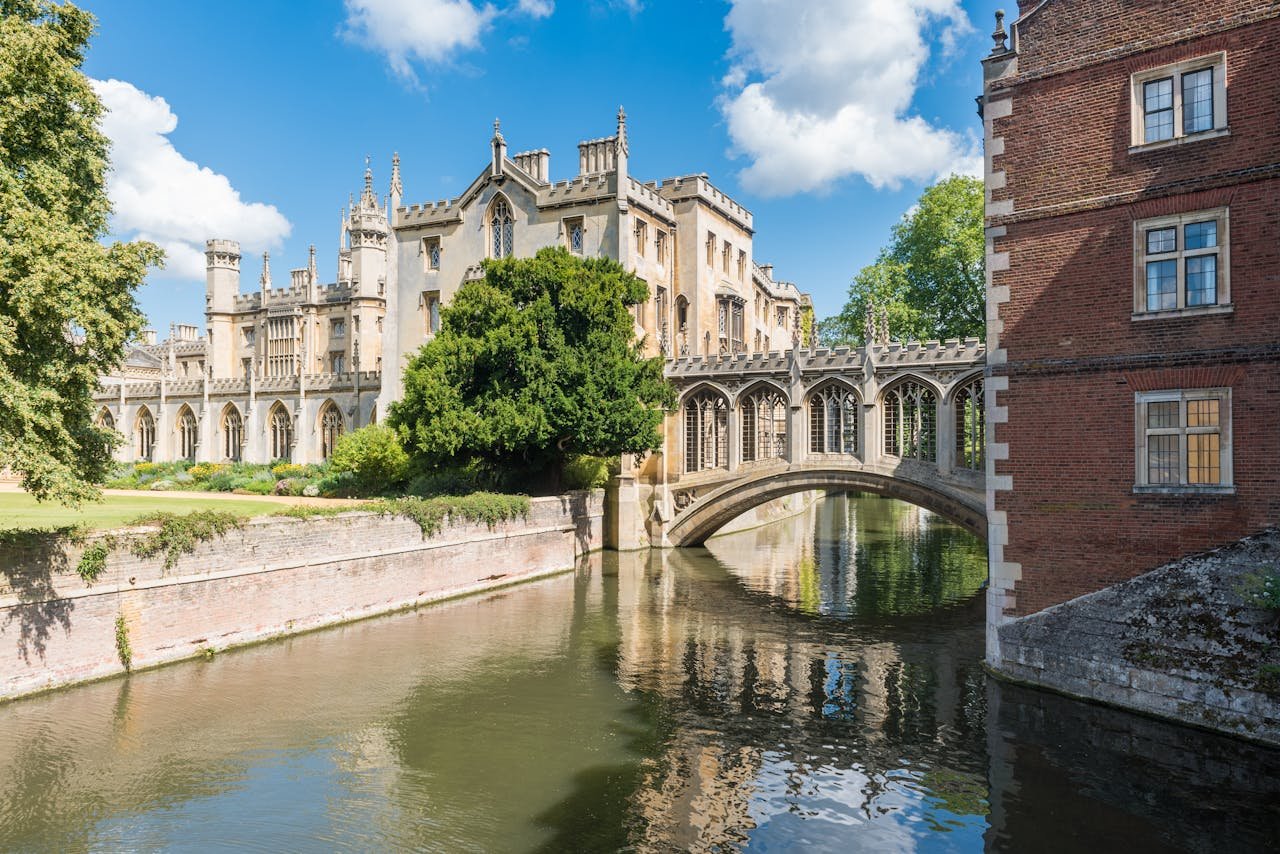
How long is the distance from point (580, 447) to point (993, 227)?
1795 cm

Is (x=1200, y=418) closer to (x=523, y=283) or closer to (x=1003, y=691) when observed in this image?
(x=1003, y=691)

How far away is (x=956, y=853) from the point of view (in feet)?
32.6

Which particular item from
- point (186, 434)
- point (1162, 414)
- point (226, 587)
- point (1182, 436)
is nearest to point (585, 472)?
point (226, 587)

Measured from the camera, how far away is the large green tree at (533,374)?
2969 centimetres

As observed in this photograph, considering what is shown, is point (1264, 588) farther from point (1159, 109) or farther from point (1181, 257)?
point (1159, 109)

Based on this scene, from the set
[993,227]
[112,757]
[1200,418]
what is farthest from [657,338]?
[112,757]

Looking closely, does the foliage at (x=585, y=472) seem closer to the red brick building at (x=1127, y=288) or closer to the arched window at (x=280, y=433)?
the red brick building at (x=1127, y=288)

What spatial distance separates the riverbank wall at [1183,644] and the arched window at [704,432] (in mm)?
21266

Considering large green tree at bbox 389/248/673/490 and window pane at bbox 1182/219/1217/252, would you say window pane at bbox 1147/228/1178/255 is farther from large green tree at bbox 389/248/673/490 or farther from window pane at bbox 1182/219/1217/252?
large green tree at bbox 389/248/673/490

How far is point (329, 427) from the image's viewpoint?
51094mm

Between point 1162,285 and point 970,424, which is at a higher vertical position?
point 1162,285

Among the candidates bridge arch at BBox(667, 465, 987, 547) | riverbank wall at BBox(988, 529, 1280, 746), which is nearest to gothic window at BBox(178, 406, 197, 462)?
bridge arch at BBox(667, 465, 987, 547)

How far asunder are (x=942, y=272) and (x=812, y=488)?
55.1 ft

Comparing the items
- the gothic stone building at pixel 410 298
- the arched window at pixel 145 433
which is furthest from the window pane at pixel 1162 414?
the arched window at pixel 145 433
